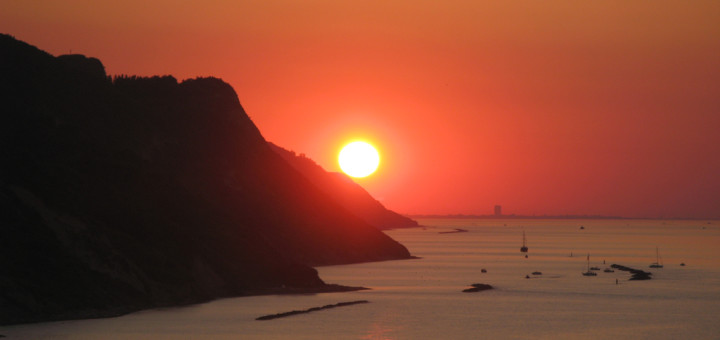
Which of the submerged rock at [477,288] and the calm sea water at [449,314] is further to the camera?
the submerged rock at [477,288]

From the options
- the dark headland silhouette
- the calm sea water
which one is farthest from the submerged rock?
the dark headland silhouette

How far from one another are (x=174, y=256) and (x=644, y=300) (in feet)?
187

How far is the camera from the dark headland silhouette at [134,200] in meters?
83.1

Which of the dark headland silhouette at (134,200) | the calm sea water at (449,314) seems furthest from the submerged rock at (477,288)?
the dark headland silhouette at (134,200)

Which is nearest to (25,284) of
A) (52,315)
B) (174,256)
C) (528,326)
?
(52,315)

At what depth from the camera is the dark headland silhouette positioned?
83.1 metres

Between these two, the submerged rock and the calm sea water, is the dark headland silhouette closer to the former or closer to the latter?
the calm sea water

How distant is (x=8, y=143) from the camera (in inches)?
3853

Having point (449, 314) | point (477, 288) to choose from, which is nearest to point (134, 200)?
point (449, 314)

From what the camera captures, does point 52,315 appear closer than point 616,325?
Yes

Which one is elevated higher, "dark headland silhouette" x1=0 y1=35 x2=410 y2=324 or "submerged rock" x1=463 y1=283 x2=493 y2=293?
"dark headland silhouette" x1=0 y1=35 x2=410 y2=324

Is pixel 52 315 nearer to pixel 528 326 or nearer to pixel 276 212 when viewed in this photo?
pixel 528 326

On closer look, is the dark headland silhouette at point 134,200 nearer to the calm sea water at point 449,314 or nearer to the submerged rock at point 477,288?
the calm sea water at point 449,314

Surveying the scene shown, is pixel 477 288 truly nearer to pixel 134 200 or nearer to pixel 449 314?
pixel 449 314
